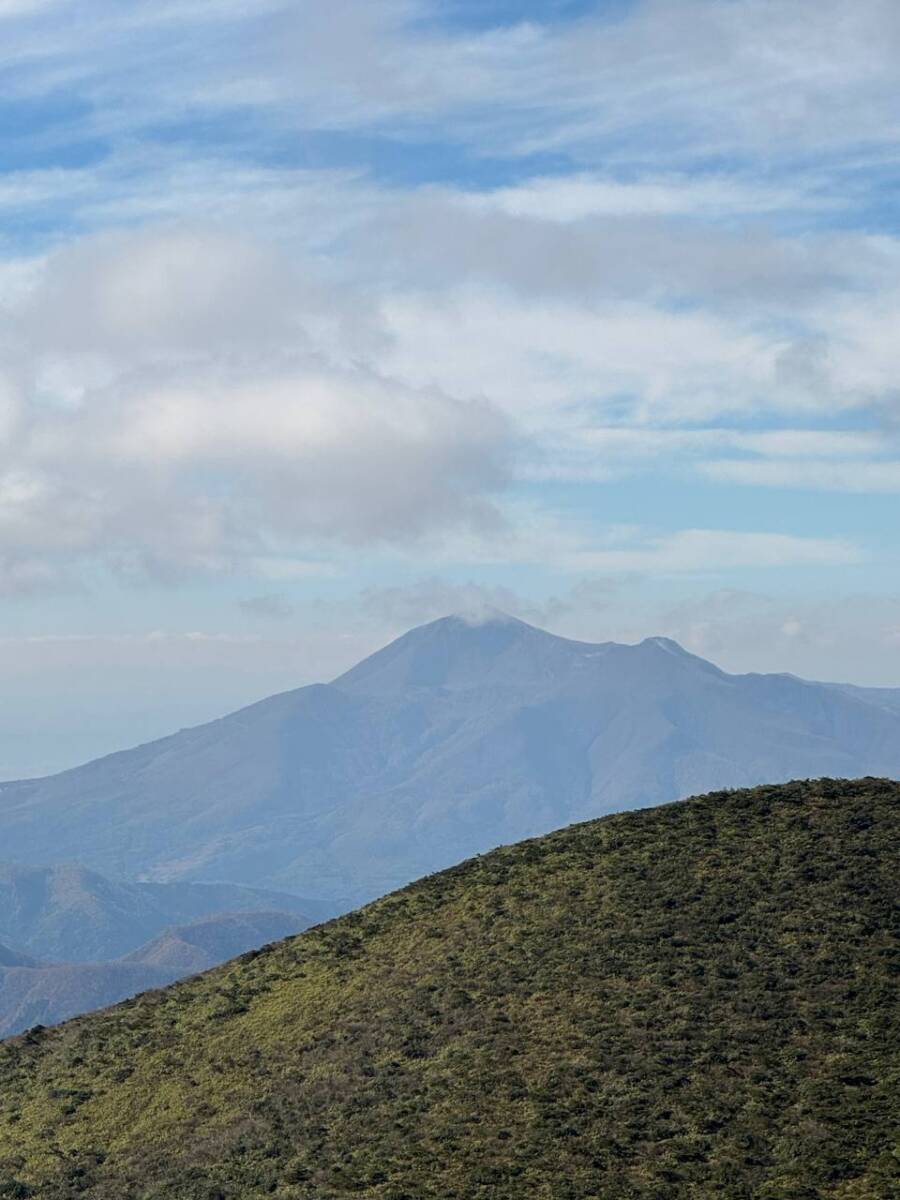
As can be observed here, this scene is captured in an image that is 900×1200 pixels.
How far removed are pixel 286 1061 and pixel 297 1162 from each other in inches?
Result: 371

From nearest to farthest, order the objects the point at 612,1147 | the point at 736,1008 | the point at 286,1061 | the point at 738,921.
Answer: the point at 612,1147
the point at 736,1008
the point at 286,1061
the point at 738,921

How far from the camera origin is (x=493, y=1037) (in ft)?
175

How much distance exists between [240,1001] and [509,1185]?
2351 cm

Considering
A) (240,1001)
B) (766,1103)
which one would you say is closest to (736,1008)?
(766,1103)

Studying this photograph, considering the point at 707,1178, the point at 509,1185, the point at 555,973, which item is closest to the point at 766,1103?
the point at 707,1178

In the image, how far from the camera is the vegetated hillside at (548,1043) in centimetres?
4403

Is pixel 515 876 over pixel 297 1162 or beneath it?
over

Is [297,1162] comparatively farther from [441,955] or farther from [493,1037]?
[441,955]

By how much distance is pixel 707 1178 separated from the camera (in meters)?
41.5

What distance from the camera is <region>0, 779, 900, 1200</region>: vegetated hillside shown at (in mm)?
44031

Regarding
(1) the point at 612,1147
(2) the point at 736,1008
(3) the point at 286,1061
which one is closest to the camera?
(1) the point at 612,1147

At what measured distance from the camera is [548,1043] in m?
52.2

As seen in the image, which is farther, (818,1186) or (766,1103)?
(766,1103)

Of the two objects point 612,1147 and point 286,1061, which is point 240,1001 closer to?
point 286,1061
